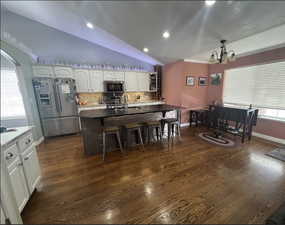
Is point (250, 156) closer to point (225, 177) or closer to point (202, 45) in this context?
point (225, 177)

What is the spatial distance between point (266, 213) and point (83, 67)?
540 centimetres

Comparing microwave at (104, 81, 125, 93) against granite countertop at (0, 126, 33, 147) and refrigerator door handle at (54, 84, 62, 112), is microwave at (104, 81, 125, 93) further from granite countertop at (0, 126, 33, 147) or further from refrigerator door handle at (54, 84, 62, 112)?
granite countertop at (0, 126, 33, 147)

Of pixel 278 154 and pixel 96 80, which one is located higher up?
pixel 96 80

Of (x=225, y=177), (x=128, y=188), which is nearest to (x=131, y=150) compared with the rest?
(x=128, y=188)

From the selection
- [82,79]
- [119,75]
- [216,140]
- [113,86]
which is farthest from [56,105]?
[216,140]

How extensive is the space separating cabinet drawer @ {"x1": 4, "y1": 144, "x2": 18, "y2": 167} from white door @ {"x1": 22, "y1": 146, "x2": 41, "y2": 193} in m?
0.17

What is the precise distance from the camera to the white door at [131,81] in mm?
5078

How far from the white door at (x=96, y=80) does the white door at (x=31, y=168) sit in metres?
3.17

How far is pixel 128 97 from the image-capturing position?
17.6 feet

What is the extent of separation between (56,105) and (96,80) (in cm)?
157

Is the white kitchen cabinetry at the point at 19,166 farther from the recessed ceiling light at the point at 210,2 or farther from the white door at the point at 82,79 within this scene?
the white door at the point at 82,79

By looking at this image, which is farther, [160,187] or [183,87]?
[183,87]

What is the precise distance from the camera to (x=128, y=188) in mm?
1840

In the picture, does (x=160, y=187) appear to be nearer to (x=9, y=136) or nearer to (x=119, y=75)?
(x=9, y=136)
